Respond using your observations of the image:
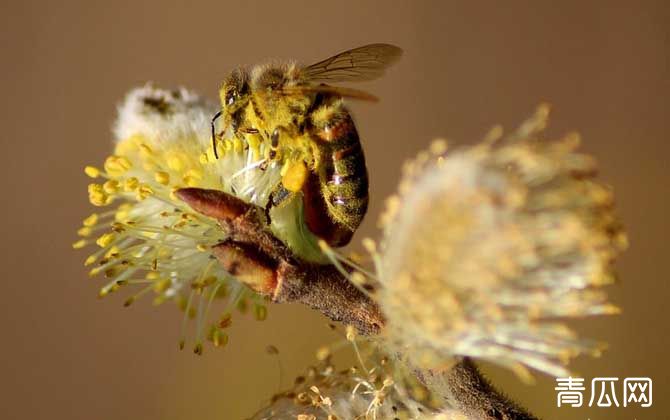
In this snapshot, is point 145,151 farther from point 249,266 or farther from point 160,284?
point 249,266

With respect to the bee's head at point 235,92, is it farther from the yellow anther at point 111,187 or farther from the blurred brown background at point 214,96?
the blurred brown background at point 214,96

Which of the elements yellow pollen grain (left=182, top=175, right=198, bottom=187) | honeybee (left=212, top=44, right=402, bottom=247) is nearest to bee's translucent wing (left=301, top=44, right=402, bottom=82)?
honeybee (left=212, top=44, right=402, bottom=247)

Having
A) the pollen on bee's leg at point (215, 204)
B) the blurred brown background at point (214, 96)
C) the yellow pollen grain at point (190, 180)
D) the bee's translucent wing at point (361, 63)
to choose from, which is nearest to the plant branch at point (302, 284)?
the pollen on bee's leg at point (215, 204)

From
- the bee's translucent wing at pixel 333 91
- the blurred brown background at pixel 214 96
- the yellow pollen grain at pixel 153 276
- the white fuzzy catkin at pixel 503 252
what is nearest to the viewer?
the white fuzzy catkin at pixel 503 252

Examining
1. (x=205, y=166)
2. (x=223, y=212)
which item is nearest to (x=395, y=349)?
(x=223, y=212)

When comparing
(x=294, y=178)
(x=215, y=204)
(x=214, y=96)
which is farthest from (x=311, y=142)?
(x=214, y=96)

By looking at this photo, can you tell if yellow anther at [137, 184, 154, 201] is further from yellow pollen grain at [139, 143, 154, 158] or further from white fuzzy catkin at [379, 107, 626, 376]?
white fuzzy catkin at [379, 107, 626, 376]
